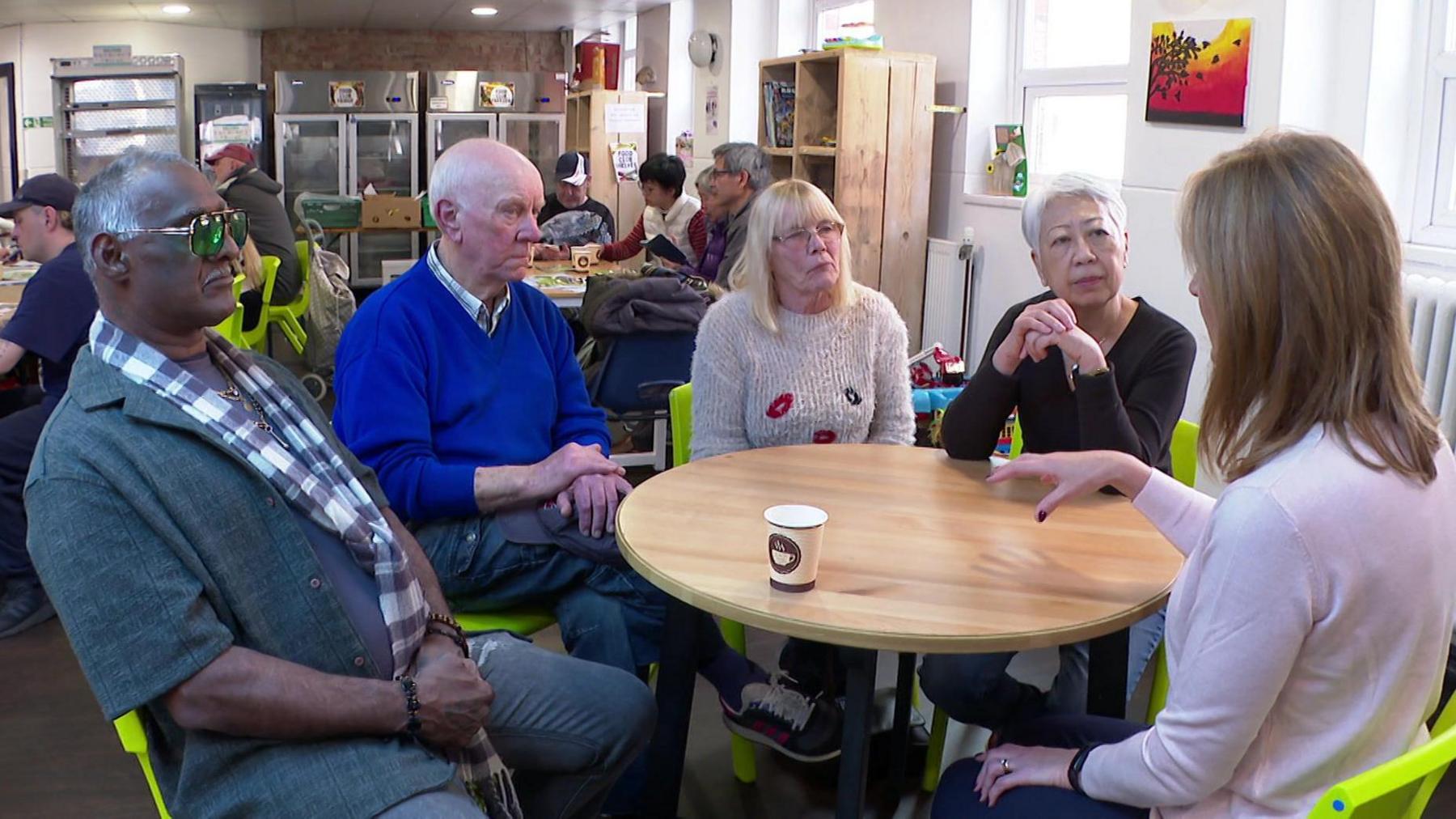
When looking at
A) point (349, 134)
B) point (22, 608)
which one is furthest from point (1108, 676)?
point (349, 134)

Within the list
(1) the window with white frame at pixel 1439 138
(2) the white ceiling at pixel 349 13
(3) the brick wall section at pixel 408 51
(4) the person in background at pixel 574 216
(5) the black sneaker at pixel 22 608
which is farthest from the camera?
(3) the brick wall section at pixel 408 51

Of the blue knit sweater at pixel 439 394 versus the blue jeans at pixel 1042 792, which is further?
the blue knit sweater at pixel 439 394

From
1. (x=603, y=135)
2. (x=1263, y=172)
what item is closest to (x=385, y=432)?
(x=1263, y=172)

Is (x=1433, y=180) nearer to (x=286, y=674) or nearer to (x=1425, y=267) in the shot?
(x=1425, y=267)

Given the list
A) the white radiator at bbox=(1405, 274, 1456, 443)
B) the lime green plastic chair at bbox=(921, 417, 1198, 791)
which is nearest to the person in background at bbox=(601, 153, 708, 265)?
the white radiator at bbox=(1405, 274, 1456, 443)

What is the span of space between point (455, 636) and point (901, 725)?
1.00 metres

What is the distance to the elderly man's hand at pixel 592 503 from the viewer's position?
207 cm

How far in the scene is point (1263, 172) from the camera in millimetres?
1178

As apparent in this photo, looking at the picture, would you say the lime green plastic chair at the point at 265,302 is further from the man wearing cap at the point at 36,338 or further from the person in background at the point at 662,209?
the man wearing cap at the point at 36,338

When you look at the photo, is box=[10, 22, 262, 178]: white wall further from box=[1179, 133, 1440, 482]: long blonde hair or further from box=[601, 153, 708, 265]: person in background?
box=[1179, 133, 1440, 482]: long blonde hair

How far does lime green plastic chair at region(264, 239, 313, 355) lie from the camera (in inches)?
235

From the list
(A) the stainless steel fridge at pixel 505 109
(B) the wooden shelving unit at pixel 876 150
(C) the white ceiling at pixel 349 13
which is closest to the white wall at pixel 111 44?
(C) the white ceiling at pixel 349 13

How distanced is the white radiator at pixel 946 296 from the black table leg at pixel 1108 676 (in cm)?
322

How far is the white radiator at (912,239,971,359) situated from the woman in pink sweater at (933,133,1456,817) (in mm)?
3808
